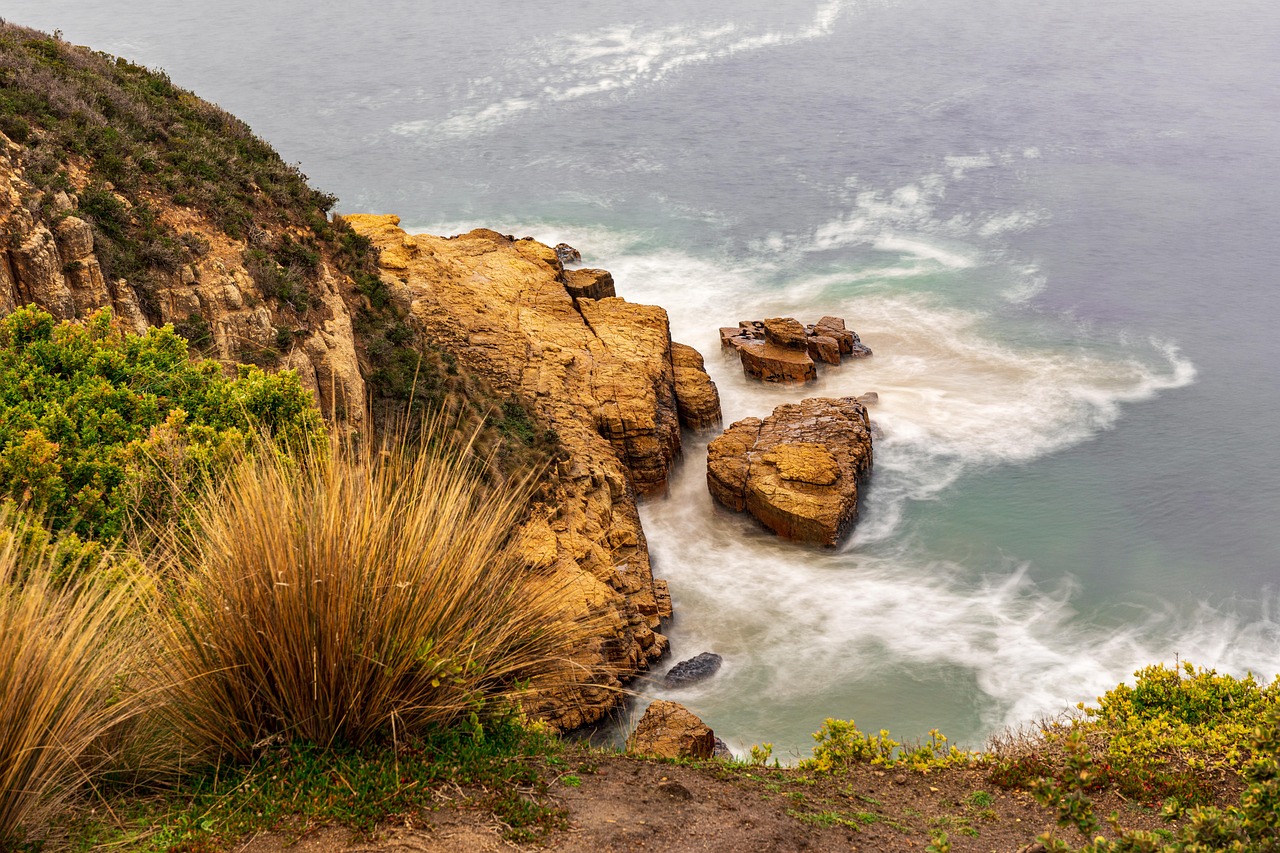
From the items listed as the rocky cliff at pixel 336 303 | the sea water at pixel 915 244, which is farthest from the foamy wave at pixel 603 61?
the rocky cliff at pixel 336 303

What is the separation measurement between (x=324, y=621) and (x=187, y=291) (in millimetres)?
11332

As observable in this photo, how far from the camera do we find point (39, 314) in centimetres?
1100

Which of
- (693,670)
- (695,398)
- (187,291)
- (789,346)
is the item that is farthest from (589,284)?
(693,670)

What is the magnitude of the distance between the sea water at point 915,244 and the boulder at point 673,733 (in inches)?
100

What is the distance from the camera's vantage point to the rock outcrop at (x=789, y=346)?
26922 mm

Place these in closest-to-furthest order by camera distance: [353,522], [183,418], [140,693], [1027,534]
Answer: [140,693] < [353,522] < [183,418] < [1027,534]

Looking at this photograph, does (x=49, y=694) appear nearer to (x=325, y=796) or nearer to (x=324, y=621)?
(x=324, y=621)

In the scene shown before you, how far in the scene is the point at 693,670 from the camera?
17391 mm

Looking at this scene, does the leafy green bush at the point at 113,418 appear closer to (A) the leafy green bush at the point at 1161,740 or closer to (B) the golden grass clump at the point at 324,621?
(B) the golden grass clump at the point at 324,621

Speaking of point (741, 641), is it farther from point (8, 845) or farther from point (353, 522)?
point (8, 845)

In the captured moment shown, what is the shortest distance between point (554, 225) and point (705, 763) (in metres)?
31.6

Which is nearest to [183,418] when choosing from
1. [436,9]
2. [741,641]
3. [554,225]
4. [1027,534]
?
[741,641]

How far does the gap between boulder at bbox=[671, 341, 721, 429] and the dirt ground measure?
48.3 ft

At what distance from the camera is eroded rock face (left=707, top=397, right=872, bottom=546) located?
20750 mm
